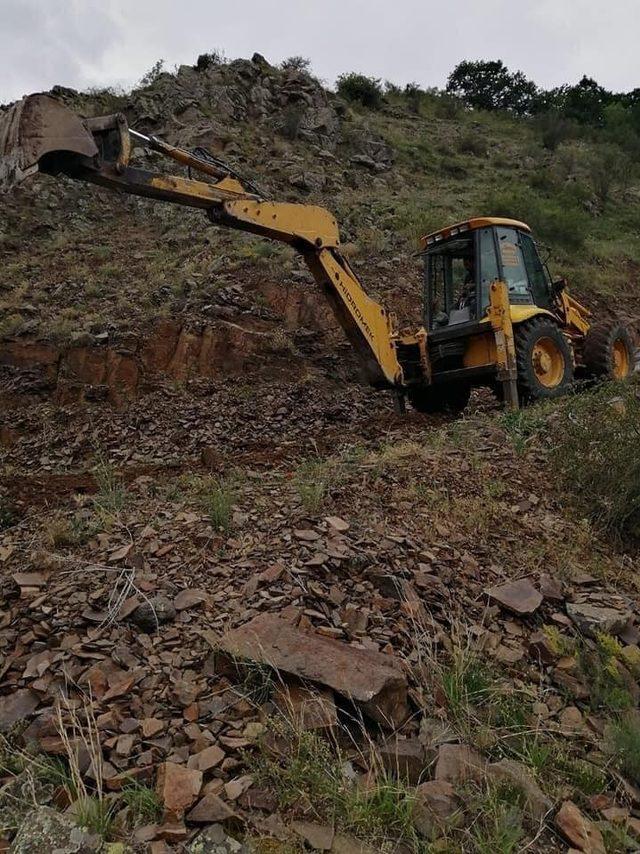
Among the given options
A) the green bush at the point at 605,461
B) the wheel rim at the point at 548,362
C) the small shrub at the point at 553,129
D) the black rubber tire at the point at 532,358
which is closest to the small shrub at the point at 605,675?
the green bush at the point at 605,461

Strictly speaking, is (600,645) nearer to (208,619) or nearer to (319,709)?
(319,709)

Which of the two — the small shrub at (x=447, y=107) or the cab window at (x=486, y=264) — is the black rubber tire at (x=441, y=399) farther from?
the small shrub at (x=447, y=107)

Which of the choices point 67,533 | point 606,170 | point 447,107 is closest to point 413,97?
point 447,107

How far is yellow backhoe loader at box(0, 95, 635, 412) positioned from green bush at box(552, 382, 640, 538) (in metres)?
1.63

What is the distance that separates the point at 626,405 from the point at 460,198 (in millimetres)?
13780

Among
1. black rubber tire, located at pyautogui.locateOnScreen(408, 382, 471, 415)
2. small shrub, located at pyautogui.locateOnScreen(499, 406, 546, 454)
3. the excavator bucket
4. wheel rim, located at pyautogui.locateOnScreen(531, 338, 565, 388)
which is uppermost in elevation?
the excavator bucket

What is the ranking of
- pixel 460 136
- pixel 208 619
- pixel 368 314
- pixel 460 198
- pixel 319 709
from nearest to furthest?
pixel 319 709 < pixel 208 619 < pixel 368 314 < pixel 460 198 < pixel 460 136

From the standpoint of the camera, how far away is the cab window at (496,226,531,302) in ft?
26.2

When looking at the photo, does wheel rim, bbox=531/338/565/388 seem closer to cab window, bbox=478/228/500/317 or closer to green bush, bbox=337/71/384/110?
cab window, bbox=478/228/500/317

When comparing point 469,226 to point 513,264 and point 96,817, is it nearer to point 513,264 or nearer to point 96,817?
point 513,264

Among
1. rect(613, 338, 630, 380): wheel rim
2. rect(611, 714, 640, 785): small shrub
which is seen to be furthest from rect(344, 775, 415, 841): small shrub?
rect(613, 338, 630, 380): wheel rim

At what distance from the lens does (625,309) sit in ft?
48.0

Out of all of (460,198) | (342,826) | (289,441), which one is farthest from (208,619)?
(460,198)

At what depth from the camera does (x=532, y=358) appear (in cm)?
775
